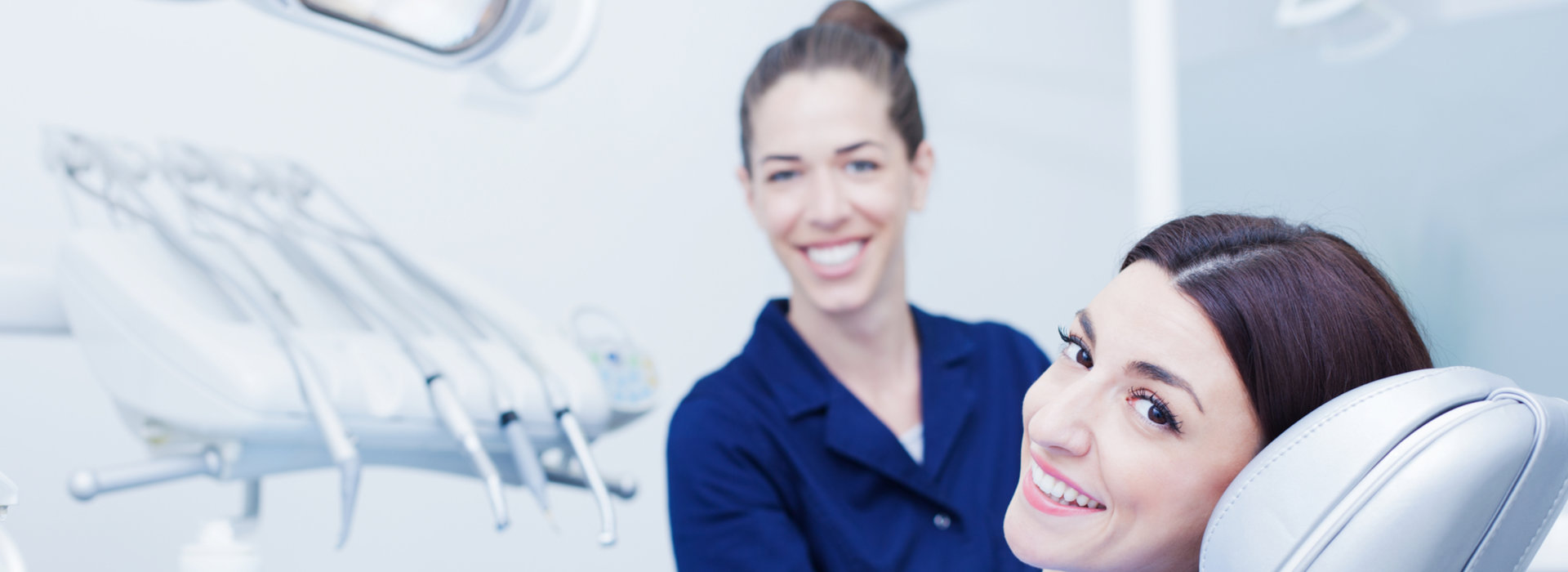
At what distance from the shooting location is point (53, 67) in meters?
1.18

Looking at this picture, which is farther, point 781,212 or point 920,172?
point 920,172

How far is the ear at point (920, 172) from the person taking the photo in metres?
1.28

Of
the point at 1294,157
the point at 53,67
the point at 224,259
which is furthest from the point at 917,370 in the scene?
the point at 53,67

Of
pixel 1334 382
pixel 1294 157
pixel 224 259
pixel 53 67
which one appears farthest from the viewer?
pixel 1294 157

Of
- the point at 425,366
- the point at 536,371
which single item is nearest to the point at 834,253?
the point at 536,371

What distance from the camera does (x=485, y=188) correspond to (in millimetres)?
1599

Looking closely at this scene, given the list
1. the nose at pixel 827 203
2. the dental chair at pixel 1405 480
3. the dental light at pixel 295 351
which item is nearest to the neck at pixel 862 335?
the nose at pixel 827 203

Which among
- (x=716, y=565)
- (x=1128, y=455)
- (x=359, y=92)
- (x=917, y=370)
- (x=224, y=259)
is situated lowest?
(x=716, y=565)

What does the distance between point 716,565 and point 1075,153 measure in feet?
6.32

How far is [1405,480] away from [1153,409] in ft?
0.52

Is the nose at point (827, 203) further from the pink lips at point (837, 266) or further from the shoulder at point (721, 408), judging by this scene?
the shoulder at point (721, 408)

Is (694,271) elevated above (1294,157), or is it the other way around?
(1294,157)

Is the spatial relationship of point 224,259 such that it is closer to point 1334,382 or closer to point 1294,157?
point 1334,382

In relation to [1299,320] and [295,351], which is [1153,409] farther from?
[295,351]
